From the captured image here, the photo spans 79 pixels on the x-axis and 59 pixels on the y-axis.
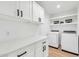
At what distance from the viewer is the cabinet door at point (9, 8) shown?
41.9 inches

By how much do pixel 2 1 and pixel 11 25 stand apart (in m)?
0.62

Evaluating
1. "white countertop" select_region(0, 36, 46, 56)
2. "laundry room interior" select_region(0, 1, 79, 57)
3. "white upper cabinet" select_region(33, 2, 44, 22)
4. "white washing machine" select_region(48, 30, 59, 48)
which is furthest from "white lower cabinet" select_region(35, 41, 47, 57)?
"white washing machine" select_region(48, 30, 59, 48)

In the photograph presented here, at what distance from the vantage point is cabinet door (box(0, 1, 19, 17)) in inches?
41.9

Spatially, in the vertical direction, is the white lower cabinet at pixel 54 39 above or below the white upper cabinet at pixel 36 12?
below

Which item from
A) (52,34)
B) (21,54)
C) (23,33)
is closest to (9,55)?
(21,54)

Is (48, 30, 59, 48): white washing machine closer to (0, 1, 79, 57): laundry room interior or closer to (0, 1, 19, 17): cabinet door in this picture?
(0, 1, 79, 57): laundry room interior

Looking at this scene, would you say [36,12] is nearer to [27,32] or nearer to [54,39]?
[27,32]

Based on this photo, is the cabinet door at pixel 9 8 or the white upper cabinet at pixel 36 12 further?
the white upper cabinet at pixel 36 12

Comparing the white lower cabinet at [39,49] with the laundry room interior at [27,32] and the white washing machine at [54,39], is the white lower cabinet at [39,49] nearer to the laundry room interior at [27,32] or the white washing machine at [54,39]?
the laundry room interior at [27,32]

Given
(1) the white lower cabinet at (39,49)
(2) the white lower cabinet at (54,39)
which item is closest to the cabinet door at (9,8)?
(1) the white lower cabinet at (39,49)

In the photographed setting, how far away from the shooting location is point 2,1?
1095mm

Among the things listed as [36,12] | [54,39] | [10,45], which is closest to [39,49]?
[10,45]

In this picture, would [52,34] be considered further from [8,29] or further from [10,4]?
[10,4]

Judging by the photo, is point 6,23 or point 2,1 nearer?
point 2,1
